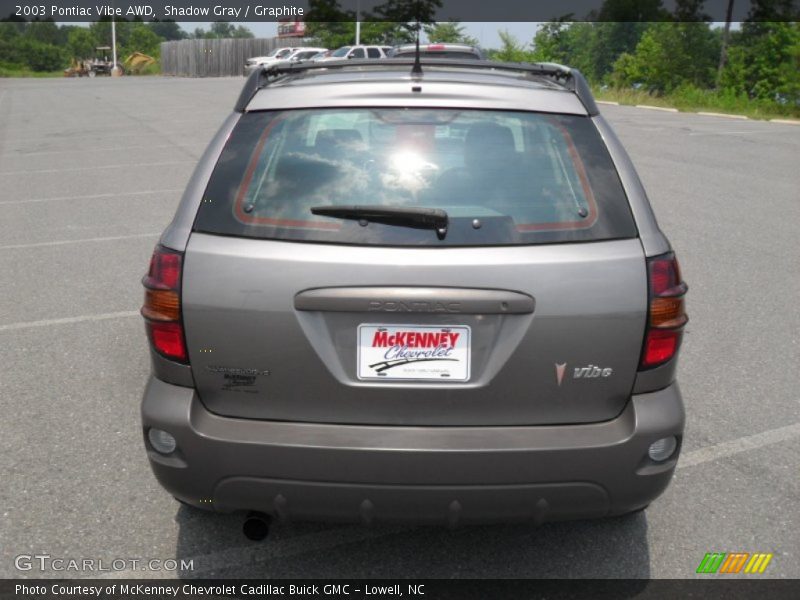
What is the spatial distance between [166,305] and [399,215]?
2.58 feet

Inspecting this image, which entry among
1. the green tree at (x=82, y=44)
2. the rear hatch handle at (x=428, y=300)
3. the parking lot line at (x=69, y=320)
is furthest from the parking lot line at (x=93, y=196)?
the green tree at (x=82, y=44)

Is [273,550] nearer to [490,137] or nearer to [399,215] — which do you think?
[399,215]

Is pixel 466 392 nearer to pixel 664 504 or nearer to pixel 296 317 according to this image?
pixel 296 317

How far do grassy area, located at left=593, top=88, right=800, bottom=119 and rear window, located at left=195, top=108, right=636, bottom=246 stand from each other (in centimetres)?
2965

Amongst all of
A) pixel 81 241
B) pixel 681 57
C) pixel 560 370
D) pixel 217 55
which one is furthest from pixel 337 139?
pixel 681 57

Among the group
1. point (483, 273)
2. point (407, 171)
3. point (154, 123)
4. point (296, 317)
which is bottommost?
point (154, 123)

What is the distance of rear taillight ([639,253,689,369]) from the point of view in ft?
8.79

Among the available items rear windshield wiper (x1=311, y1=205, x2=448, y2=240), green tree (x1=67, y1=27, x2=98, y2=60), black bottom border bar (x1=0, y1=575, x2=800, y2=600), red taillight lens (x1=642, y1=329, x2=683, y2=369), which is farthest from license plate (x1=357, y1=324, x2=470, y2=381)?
green tree (x1=67, y1=27, x2=98, y2=60)

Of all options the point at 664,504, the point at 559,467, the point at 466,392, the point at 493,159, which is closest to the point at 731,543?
the point at 664,504

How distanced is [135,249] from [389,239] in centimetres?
604

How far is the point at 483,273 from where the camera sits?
2578 mm

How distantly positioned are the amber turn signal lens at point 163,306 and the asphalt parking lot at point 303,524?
39.0 inches

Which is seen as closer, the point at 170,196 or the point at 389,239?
the point at 389,239

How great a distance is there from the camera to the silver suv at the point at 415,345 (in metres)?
2.60
